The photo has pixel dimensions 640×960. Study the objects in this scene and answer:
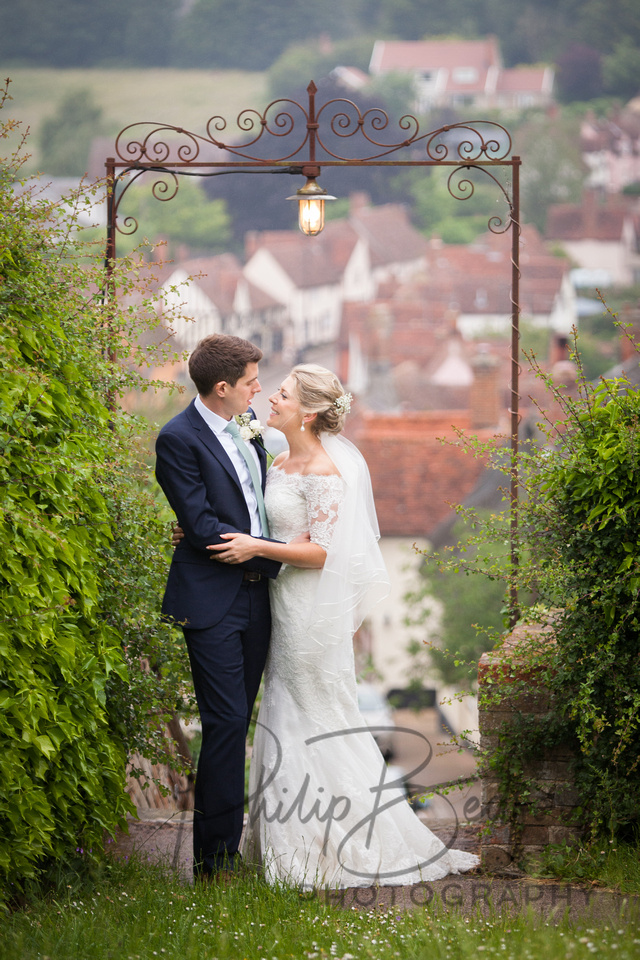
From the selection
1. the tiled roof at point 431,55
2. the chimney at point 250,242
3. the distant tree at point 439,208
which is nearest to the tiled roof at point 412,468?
the chimney at point 250,242

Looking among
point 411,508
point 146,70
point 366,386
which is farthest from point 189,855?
point 146,70

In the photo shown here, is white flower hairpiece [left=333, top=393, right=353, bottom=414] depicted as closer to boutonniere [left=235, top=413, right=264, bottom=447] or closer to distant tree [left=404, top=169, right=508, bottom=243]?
boutonniere [left=235, top=413, right=264, bottom=447]

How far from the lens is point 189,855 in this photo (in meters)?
4.27

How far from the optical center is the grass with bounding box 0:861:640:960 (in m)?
2.94

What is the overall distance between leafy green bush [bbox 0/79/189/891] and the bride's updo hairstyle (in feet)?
2.45

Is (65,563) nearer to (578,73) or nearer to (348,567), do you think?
(348,567)

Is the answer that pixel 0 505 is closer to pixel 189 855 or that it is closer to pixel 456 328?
pixel 189 855

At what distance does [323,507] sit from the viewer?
394cm

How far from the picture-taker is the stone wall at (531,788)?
414cm

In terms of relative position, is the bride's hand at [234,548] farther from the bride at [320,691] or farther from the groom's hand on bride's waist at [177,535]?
the groom's hand on bride's waist at [177,535]

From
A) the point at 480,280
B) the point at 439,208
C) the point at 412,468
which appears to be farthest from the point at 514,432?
the point at 439,208

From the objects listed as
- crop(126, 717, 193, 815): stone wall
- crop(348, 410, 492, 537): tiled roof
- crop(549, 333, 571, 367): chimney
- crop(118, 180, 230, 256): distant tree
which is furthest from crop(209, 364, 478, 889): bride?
crop(118, 180, 230, 256): distant tree

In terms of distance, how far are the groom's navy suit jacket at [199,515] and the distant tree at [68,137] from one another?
65312mm

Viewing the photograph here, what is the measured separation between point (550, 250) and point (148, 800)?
210ft
